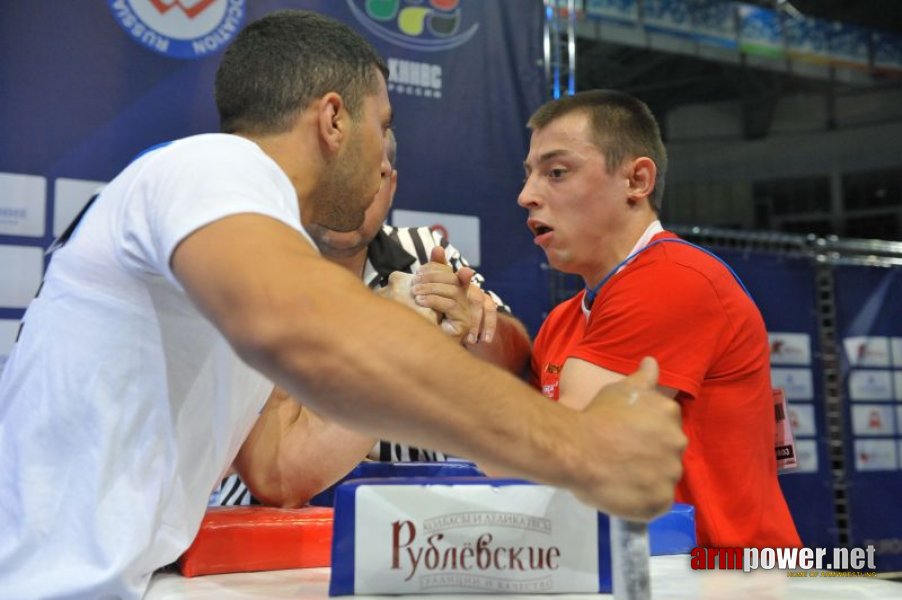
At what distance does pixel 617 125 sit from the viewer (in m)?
1.93

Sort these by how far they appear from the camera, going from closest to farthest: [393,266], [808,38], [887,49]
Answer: [393,266] → [808,38] → [887,49]

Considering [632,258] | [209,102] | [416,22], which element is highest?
[416,22]

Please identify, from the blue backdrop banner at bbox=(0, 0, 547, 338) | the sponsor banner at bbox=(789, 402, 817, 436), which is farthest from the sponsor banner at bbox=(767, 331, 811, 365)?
the blue backdrop banner at bbox=(0, 0, 547, 338)

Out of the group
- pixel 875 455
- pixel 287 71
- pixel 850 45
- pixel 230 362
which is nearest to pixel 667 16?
pixel 850 45

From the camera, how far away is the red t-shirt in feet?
5.00

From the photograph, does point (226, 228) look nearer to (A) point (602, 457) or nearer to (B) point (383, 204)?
(A) point (602, 457)

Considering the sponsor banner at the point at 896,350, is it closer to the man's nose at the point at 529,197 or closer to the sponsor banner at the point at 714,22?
the man's nose at the point at 529,197

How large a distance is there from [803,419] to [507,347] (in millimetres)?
2319

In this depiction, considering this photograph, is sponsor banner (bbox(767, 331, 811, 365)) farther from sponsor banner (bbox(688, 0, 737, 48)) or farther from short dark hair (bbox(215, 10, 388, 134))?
sponsor banner (bbox(688, 0, 737, 48))

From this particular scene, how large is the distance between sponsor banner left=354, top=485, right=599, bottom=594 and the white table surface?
0.02 metres

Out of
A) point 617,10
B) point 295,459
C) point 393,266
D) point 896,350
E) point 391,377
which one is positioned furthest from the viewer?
point 617,10

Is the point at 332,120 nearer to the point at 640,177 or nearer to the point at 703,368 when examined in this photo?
the point at 703,368

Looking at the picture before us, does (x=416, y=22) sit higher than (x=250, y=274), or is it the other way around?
(x=416, y=22)

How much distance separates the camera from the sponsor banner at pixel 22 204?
2.57 m
